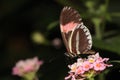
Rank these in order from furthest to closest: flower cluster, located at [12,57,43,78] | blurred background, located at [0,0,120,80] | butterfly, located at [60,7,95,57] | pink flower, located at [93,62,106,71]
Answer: blurred background, located at [0,0,120,80] < flower cluster, located at [12,57,43,78] < butterfly, located at [60,7,95,57] < pink flower, located at [93,62,106,71]

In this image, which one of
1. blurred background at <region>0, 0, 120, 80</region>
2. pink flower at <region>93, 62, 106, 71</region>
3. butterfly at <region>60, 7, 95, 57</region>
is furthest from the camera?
blurred background at <region>0, 0, 120, 80</region>

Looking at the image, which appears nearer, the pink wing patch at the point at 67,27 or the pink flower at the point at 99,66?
the pink flower at the point at 99,66

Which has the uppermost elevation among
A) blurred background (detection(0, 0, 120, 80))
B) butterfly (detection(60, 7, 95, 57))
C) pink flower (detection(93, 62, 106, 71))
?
blurred background (detection(0, 0, 120, 80))

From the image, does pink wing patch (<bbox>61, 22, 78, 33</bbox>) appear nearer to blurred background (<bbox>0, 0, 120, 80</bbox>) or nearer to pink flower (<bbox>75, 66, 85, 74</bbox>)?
pink flower (<bbox>75, 66, 85, 74</bbox>)

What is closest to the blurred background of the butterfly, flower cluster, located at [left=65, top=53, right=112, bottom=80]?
the butterfly

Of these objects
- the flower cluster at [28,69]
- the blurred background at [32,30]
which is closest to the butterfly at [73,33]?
the flower cluster at [28,69]

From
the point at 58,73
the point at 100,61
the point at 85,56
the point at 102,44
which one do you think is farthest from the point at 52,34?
the point at 100,61

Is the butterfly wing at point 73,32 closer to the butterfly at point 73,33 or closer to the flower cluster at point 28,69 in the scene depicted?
the butterfly at point 73,33

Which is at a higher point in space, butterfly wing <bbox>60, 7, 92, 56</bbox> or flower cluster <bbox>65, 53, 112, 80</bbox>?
butterfly wing <bbox>60, 7, 92, 56</bbox>
